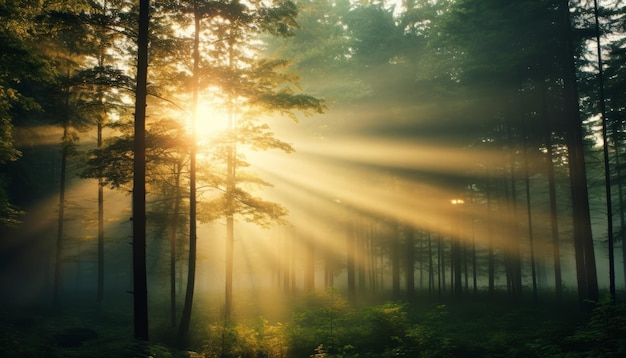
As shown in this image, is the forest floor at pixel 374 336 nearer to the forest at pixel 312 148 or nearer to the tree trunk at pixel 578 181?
the forest at pixel 312 148

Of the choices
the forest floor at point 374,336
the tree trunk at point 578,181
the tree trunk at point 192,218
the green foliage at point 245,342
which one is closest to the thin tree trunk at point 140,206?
the forest floor at point 374,336

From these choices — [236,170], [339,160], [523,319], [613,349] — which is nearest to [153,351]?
[236,170]

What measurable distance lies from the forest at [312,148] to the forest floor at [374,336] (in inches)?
4.1

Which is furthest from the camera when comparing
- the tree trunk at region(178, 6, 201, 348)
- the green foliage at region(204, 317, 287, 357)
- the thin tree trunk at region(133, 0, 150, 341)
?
the tree trunk at region(178, 6, 201, 348)

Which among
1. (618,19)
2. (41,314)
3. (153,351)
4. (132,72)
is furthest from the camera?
(41,314)

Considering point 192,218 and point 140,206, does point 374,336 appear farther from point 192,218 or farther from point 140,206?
point 140,206

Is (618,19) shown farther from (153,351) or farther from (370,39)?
(153,351)

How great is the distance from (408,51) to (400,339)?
20539 mm

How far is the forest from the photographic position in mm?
11109

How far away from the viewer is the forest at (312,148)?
1111 cm

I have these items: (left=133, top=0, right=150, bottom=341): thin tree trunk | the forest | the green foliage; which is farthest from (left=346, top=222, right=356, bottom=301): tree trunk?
(left=133, top=0, right=150, bottom=341): thin tree trunk

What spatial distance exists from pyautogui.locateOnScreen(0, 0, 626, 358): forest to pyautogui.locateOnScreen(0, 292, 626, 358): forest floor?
104mm

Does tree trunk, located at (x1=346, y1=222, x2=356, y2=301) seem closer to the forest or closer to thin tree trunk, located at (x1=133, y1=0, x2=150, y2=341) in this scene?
the forest

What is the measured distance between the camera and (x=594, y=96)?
71.7ft
